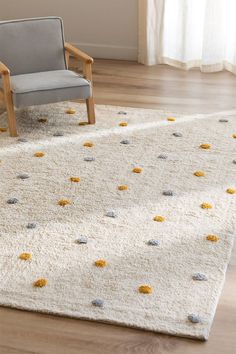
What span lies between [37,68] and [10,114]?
1.63 ft

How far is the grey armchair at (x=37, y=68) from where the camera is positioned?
367 cm

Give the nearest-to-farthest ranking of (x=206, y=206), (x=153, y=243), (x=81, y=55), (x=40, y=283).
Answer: (x=40, y=283) → (x=153, y=243) → (x=206, y=206) → (x=81, y=55)

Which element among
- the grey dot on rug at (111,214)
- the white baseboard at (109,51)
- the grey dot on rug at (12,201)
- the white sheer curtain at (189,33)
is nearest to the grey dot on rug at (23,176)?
the grey dot on rug at (12,201)

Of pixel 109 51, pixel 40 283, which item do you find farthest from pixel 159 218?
pixel 109 51

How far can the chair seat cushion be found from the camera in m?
3.64

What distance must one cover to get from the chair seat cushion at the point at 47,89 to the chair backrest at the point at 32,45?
21 cm

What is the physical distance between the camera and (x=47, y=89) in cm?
368

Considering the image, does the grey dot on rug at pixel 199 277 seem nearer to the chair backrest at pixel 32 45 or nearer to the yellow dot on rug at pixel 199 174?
the yellow dot on rug at pixel 199 174

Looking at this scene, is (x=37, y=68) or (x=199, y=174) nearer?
(x=199, y=174)

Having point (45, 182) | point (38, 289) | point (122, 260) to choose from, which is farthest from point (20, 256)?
point (45, 182)

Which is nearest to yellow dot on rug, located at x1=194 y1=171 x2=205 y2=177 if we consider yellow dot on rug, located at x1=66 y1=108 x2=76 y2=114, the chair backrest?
yellow dot on rug, located at x1=66 y1=108 x2=76 y2=114

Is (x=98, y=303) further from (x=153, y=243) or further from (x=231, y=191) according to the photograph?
(x=231, y=191)

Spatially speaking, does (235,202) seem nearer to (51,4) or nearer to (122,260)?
(122,260)

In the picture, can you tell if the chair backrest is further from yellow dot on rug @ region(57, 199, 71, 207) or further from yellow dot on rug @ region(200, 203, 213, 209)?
yellow dot on rug @ region(200, 203, 213, 209)
